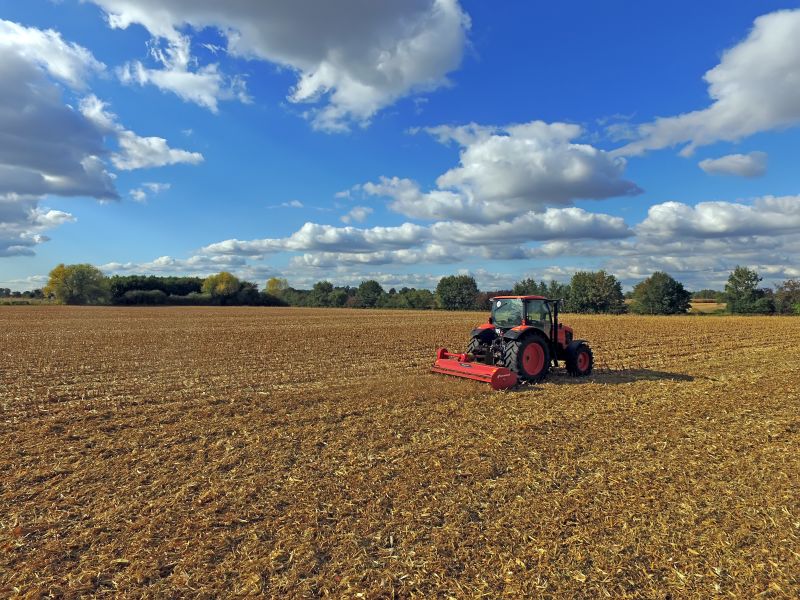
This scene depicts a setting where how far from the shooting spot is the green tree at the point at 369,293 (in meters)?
106

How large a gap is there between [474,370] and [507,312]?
216 centimetres

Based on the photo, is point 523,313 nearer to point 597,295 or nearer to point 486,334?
point 486,334

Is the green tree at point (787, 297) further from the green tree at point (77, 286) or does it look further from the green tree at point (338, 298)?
the green tree at point (77, 286)

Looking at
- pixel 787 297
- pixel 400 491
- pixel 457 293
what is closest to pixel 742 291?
pixel 787 297

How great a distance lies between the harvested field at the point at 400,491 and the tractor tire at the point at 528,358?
574 mm

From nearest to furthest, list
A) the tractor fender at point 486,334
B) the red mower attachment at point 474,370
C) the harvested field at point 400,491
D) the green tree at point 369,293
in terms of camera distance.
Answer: the harvested field at point 400,491, the red mower attachment at point 474,370, the tractor fender at point 486,334, the green tree at point 369,293

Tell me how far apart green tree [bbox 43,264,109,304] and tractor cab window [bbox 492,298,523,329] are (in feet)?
291

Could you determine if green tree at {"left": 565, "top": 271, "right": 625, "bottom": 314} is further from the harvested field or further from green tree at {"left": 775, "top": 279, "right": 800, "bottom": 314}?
the harvested field

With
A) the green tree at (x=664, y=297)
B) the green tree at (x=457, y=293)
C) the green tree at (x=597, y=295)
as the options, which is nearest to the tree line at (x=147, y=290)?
the green tree at (x=457, y=293)

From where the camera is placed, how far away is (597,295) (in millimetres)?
78938

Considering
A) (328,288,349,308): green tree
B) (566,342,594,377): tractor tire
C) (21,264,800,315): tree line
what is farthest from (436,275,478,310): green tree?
(566,342,594,377): tractor tire

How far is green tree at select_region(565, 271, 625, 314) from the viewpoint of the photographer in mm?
78750

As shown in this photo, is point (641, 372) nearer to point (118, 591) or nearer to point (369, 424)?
point (369, 424)

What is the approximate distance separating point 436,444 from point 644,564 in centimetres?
325
